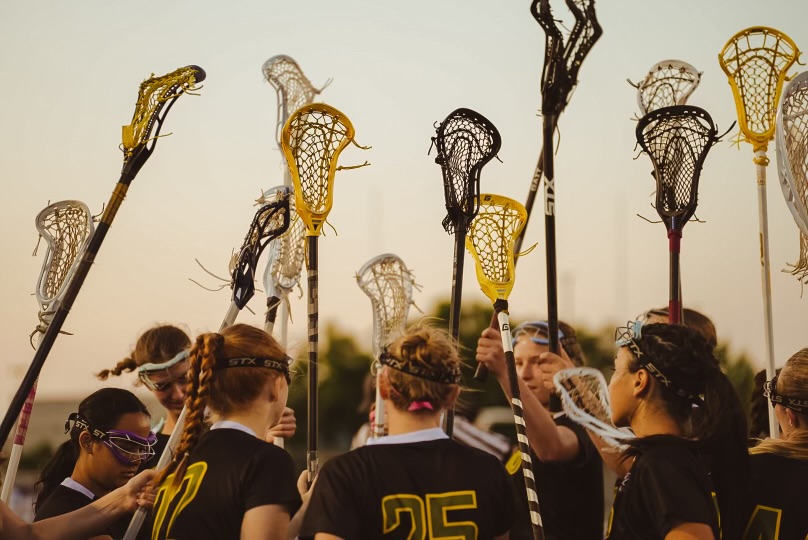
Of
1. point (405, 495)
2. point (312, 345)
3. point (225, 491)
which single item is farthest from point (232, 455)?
point (312, 345)

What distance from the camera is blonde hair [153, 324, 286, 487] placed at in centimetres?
364

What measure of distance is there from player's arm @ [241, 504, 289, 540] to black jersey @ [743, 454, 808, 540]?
1.94m

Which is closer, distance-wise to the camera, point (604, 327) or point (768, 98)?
point (768, 98)

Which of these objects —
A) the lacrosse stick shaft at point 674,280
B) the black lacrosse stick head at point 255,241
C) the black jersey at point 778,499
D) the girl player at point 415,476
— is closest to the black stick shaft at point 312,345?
the black lacrosse stick head at point 255,241

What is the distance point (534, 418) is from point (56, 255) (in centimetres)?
269

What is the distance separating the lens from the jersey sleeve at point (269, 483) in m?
3.35

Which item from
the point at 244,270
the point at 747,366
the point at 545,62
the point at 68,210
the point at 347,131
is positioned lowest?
the point at 747,366

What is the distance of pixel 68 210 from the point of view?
5.22 m

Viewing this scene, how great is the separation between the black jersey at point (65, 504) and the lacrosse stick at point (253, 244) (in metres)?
1.01

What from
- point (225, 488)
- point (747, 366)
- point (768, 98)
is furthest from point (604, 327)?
point (225, 488)

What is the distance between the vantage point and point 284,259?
5340mm

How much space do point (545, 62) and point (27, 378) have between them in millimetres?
2937

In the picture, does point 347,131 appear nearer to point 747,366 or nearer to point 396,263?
point 396,263

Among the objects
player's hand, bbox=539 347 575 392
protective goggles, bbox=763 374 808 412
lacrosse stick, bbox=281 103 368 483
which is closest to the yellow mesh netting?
lacrosse stick, bbox=281 103 368 483
